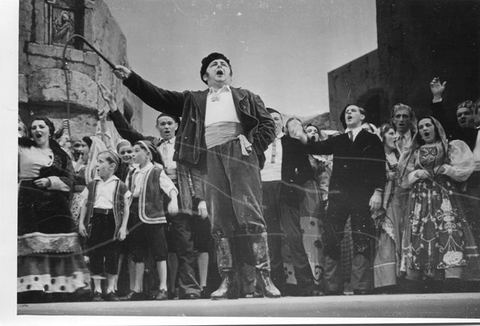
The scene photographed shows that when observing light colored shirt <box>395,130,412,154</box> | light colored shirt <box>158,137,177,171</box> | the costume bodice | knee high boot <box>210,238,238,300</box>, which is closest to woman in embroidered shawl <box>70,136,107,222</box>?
light colored shirt <box>158,137,177,171</box>

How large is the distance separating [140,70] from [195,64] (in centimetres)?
50

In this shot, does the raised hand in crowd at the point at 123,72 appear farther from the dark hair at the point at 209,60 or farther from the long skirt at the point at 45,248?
the long skirt at the point at 45,248

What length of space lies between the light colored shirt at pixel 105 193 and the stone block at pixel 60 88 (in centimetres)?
70

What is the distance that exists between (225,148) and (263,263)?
1.07m

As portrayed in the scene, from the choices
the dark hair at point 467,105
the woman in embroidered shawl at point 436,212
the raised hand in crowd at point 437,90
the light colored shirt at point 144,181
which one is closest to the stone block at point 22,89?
the light colored shirt at point 144,181

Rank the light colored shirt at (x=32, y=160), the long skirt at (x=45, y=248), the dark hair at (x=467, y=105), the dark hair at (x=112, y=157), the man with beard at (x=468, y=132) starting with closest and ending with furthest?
Answer: the long skirt at (x=45, y=248)
the light colored shirt at (x=32, y=160)
the dark hair at (x=112, y=157)
the man with beard at (x=468, y=132)
the dark hair at (x=467, y=105)

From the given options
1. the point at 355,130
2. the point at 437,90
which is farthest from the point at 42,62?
the point at 437,90

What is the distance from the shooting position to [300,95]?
6.49 m

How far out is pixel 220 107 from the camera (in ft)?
21.2

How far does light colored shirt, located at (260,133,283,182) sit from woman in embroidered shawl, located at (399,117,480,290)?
1.10 meters

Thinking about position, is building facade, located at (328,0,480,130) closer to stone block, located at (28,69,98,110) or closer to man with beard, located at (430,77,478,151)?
man with beard, located at (430,77,478,151)

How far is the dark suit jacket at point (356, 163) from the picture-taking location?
6387mm

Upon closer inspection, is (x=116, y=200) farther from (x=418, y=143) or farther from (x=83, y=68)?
(x=418, y=143)

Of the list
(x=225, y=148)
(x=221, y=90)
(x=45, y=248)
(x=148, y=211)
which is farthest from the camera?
(x=221, y=90)
